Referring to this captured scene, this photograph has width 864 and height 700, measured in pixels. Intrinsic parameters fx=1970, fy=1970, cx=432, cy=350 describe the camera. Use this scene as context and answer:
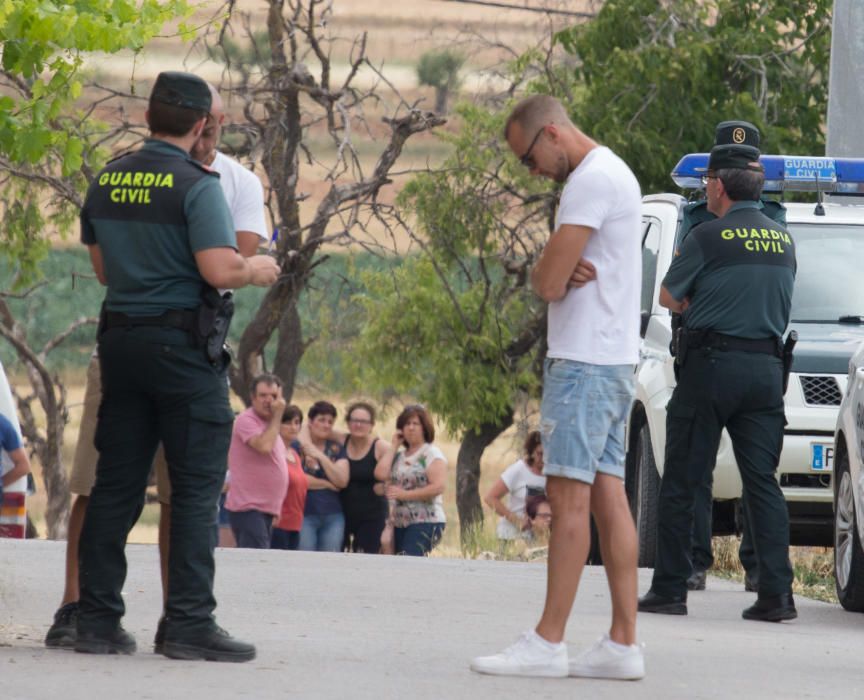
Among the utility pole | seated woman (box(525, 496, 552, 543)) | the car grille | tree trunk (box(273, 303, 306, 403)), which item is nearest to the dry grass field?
seated woman (box(525, 496, 552, 543))

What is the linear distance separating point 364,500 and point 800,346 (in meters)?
4.61

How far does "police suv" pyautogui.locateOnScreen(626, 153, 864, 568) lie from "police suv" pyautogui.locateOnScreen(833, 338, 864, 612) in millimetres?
676

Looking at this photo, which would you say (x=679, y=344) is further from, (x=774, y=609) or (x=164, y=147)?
(x=164, y=147)

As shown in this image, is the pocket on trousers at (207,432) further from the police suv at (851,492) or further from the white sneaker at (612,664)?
the police suv at (851,492)

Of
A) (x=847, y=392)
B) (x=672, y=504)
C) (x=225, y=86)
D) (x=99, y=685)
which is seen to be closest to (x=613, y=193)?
(x=99, y=685)

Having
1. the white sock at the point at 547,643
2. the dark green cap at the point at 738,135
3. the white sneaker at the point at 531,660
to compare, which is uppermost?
the dark green cap at the point at 738,135

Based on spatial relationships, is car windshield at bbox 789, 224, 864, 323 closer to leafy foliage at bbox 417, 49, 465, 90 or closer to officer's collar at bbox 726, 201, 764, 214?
officer's collar at bbox 726, 201, 764, 214

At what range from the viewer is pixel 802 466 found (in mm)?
10508

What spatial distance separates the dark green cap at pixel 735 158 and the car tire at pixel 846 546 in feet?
5.29

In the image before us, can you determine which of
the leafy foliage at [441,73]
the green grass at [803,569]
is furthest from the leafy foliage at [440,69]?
the green grass at [803,569]

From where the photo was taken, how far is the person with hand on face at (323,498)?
14289 millimetres

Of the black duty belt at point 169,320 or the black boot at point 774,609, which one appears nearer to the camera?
the black duty belt at point 169,320

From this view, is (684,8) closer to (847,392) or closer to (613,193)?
(847,392)

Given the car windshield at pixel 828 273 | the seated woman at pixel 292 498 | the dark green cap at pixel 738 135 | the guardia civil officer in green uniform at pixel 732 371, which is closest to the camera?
the guardia civil officer in green uniform at pixel 732 371
